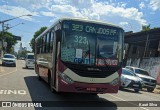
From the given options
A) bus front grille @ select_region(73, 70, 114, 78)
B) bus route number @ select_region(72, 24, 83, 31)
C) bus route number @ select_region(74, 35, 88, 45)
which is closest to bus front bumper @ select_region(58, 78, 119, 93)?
bus front grille @ select_region(73, 70, 114, 78)

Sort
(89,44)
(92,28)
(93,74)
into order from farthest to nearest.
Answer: (92,28) → (89,44) → (93,74)

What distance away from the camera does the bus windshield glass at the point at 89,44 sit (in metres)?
12.1

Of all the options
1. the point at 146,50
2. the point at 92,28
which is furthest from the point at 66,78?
the point at 146,50

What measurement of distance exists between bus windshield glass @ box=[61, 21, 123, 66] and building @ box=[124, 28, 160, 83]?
22.6 meters

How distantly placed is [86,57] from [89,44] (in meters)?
0.53

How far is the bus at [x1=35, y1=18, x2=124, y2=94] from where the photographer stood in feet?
39.1

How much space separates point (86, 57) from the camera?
39.8ft

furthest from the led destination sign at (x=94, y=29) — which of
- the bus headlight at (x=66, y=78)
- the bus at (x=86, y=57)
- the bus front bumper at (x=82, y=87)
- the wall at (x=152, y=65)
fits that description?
the wall at (x=152, y=65)

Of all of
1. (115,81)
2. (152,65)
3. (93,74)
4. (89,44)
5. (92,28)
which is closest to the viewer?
(93,74)

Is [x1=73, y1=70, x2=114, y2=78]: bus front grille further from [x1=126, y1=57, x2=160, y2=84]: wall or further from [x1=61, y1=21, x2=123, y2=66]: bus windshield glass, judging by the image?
[x1=126, y1=57, x2=160, y2=84]: wall

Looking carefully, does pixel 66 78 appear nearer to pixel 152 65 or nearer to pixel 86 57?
pixel 86 57

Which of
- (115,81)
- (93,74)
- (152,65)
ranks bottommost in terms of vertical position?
(152,65)

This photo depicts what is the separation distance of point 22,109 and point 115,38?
15.8 ft

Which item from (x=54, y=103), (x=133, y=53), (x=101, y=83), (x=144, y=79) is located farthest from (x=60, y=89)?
(x=133, y=53)
